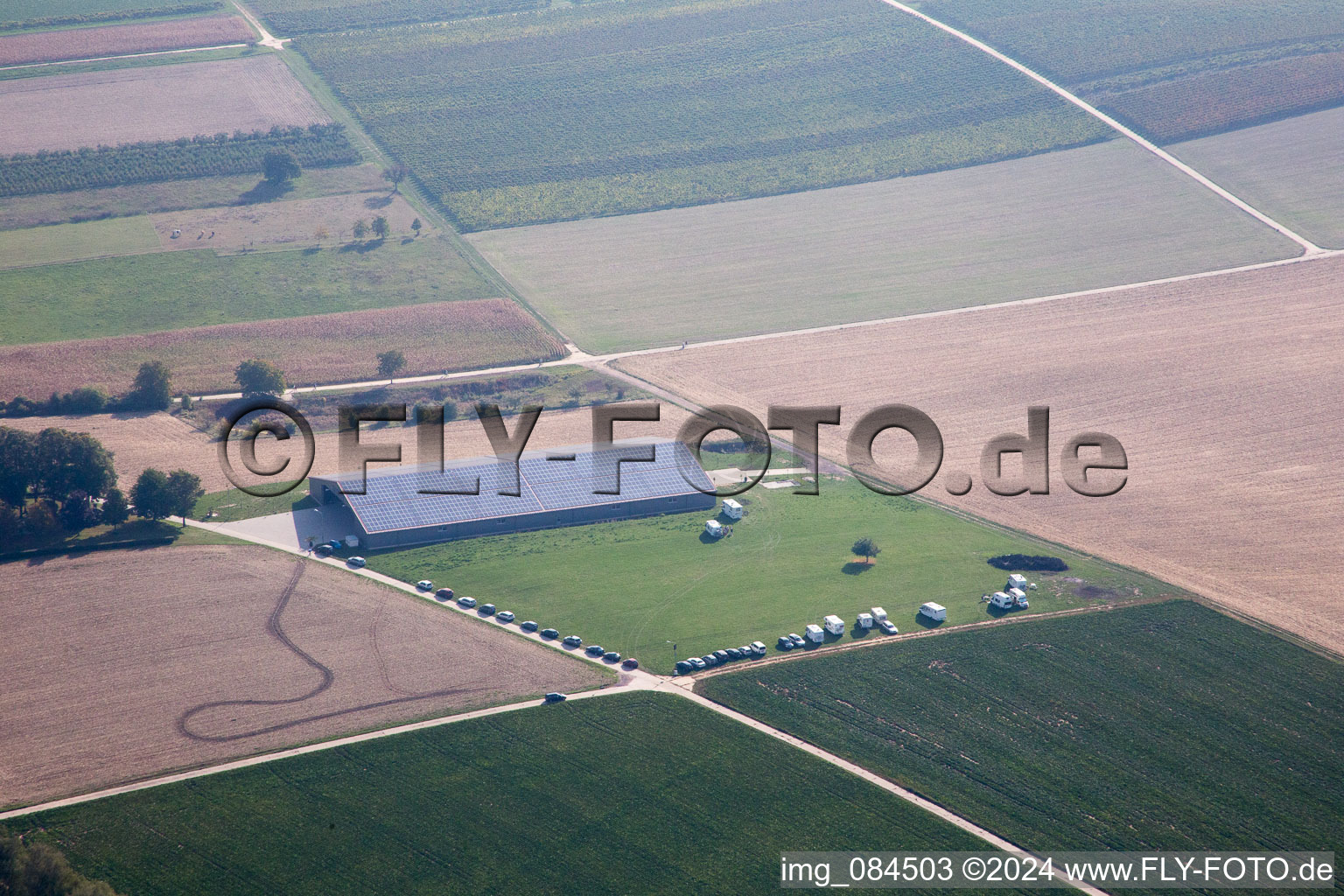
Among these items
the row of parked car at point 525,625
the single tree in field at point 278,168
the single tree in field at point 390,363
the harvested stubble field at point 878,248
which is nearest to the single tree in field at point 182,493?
the row of parked car at point 525,625

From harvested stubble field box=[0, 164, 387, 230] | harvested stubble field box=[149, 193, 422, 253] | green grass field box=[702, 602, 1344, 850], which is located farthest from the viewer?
harvested stubble field box=[0, 164, 387, 230]

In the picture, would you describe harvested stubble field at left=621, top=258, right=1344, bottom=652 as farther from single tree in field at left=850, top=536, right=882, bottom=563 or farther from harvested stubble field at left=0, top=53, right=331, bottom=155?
harvested stubble field at left=0, top=53, right=331, bottom=155

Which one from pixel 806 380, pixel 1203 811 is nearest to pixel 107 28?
pixel 806 380

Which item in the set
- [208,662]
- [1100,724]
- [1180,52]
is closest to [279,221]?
[208,662]

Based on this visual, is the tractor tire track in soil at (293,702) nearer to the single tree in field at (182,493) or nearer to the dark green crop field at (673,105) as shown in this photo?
the single tree in field at (182,493)

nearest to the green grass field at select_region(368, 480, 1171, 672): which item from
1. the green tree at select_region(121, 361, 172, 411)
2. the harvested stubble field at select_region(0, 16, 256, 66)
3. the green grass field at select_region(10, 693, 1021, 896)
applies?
the green grass field at select_region(10, 693, 1021, 896)

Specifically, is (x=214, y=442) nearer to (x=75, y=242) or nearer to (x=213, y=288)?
(x=213, y=288)

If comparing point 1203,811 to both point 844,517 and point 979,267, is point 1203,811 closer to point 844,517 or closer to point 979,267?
point 844,517
